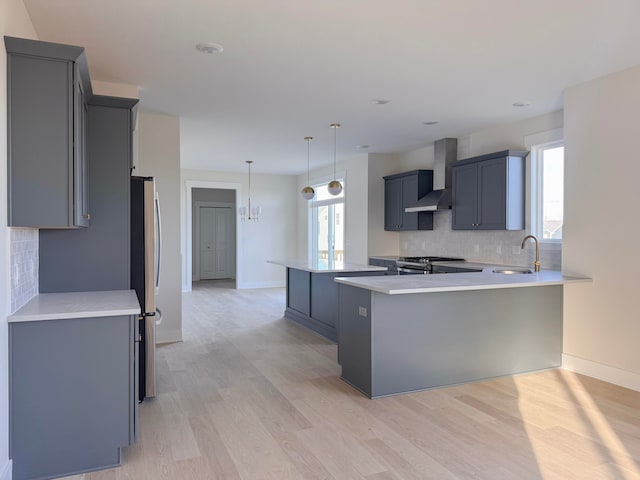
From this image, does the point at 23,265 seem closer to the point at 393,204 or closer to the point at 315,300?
the point at 315,300

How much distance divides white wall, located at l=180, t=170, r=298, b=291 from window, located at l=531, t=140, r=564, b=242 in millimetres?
6225

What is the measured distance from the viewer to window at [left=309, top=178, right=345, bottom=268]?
9.16 metres

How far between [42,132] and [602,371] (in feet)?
14.9

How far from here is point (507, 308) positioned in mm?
4027

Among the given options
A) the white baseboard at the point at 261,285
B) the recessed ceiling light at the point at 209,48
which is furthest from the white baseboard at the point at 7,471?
the white baseboard at the point at 261,285

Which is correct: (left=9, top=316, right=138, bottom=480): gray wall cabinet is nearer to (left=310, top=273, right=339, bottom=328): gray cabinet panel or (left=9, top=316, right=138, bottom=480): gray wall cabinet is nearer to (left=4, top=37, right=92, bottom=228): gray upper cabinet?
(left=4, top=37, right=92, bottom=228): gray upper cabinet

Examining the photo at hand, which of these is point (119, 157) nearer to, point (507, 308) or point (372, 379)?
point (372, 379)

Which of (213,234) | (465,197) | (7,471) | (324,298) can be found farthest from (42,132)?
(213,234)

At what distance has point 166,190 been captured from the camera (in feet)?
Result: 17.0

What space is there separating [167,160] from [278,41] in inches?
99.0

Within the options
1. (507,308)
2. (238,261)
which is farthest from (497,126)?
(238,261)

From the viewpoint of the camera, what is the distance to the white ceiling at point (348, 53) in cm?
278

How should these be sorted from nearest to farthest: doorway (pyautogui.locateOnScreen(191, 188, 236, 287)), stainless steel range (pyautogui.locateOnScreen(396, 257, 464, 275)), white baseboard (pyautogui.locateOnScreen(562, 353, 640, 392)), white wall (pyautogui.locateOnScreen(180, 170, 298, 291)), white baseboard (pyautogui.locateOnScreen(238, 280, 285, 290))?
white baseboard (pyautogui.locateOnScreen(562, 353, 640, 392)), stainless steel range (pyautogui.locateOnScreen(396, 257, 464, 275)), white wall (pyautogui.locateOnScreen(180, 170, 298, 291)), white baseboard (pyautogui.locateOnScreen(238, 280, 285, 290)), doorway (pyautogui.locateOnScreen(191, 188, 236, 287))

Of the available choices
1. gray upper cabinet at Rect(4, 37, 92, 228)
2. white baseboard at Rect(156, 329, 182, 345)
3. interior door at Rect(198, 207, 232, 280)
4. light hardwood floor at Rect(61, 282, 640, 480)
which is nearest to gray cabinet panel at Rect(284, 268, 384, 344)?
light hardwood floor at Rect(61, 282, 640, 480)
